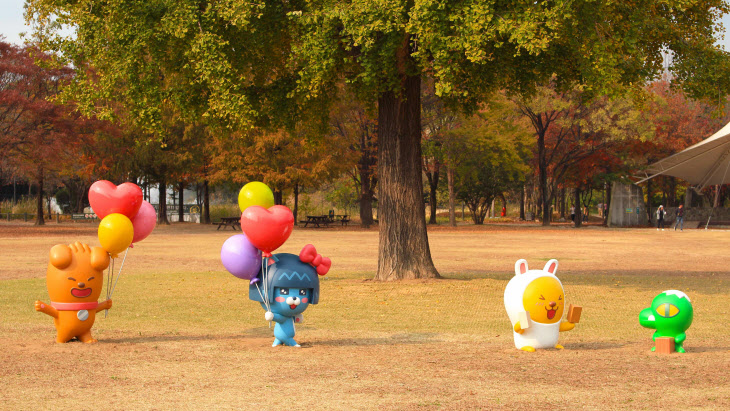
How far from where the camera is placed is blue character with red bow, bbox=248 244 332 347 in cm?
838

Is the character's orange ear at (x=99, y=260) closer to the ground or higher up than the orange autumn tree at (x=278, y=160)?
closer to the ground

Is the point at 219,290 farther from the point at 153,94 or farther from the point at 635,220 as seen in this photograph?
the point at 635,220

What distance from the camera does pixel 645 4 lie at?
1398cm

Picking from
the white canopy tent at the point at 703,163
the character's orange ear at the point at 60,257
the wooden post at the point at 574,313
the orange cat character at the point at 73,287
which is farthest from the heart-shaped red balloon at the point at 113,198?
the white canopy tent at the point at 703,163

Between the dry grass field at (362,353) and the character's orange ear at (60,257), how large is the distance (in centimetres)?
95

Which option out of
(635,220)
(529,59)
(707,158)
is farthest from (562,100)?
(529,59)

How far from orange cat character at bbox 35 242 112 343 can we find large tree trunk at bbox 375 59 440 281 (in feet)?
26.1

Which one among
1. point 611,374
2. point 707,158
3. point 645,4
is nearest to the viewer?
point 611,374

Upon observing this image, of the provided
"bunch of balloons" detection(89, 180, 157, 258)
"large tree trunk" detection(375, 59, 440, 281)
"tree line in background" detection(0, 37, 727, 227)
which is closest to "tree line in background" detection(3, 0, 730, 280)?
"large tree trunk" detection(375, 59, 440, 281)

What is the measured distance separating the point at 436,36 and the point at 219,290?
638cm

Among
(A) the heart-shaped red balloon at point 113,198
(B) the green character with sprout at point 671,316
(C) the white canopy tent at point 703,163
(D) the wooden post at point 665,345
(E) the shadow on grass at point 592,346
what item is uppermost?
(C) the white canopy tent at point 703,163

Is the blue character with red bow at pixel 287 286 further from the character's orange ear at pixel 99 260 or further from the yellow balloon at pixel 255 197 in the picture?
the character's orange ear at pixel 99 260

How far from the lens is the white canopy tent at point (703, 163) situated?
130 ft

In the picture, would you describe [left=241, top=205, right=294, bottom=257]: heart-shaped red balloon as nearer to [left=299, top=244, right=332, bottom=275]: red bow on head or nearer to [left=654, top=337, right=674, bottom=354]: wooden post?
[left=299, top=244, right=332, bottom=275]: red bow on head
